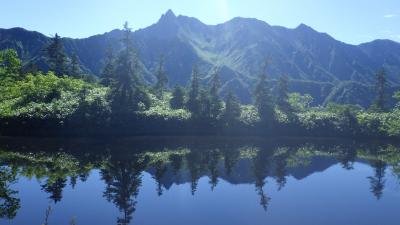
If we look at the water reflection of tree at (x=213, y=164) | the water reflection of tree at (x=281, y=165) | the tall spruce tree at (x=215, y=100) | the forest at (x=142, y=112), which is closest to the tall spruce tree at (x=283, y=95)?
the forest at (x=142, y=112)

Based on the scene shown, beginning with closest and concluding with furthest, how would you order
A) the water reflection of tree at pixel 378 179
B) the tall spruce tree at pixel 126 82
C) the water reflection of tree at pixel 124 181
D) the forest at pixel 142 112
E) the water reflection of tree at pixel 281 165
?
the water reflection of tree at pixel 124 181
the water reflection of tree at pixel 378 179
the water reflection of tree at pixel 281 165
the forest at pixel 142 112
the tall spruce tree at pixel 126 82

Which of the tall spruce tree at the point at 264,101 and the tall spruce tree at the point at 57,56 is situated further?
the tall spruce tree at the point at 57,56

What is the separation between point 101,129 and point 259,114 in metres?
27.1

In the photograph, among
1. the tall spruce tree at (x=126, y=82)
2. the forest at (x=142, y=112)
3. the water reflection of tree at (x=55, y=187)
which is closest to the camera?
the water reflection of tree at (x=55, y=187)

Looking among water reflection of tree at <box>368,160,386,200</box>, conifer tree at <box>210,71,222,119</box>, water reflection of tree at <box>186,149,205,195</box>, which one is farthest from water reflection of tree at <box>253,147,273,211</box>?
conifer tree at <box>210,71,222,119</box>

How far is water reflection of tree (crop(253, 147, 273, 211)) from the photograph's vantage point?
2960 centimetres

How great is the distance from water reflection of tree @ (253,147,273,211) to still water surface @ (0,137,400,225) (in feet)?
0.30

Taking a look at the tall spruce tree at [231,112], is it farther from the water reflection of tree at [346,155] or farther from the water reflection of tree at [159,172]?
the water reflection of tree at [159,172]

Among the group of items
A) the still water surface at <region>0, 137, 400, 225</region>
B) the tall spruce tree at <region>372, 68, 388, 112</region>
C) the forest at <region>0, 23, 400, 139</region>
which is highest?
the tall spruce tree at <region>372, 68, 388, 112</region>

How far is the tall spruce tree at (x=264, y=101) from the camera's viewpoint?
67062mm

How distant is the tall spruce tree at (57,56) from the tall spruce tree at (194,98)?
32.8 m

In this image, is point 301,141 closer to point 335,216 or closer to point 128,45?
point 128,45

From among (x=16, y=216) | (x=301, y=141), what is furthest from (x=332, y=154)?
(x=16, y=216)

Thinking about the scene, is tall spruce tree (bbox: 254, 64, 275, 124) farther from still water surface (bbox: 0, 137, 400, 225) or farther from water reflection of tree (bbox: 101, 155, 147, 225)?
water reflection of tree (bbox: 101, 155, 147, 225)
